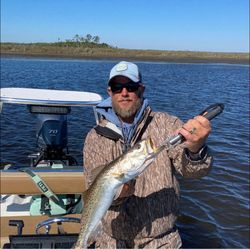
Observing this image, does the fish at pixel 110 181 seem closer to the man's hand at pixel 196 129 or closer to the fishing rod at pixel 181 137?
the fishing rod at pixel 181 137

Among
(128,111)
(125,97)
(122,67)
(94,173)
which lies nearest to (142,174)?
(94,173)

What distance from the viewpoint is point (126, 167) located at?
9.09 ft

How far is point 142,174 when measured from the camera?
3.39 m

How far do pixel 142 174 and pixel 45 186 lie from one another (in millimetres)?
1906

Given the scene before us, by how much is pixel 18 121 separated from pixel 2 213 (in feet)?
36.5

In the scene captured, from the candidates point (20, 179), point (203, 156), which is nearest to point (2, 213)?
point (20, 179)

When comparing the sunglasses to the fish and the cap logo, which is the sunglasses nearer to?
the cap logo

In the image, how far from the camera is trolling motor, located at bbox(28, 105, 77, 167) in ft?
23.4

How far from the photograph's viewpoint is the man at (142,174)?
11.1 feet

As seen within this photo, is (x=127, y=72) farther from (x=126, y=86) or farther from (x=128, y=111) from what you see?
(x=128, y=111)

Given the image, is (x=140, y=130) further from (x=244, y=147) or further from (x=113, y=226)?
(x=244, y=147)

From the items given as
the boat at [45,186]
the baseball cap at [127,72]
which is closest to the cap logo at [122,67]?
the baseball cap at [127,72]


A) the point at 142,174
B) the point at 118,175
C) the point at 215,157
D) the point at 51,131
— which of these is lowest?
the point at 215,157

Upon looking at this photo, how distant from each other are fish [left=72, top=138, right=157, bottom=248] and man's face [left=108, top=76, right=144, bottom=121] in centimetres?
68
